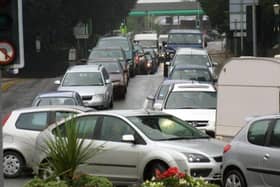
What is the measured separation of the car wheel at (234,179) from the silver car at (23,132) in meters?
5.33

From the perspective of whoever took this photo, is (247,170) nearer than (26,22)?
Yes

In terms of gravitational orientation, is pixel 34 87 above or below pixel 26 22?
below

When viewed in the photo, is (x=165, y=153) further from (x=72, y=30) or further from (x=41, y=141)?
(x=72, y=30)

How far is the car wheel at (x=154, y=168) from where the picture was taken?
1385cm

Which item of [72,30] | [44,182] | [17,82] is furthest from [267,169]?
[72,30]

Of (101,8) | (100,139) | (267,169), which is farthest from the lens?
(101,8)

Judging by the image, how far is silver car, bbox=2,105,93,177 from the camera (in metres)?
17.7

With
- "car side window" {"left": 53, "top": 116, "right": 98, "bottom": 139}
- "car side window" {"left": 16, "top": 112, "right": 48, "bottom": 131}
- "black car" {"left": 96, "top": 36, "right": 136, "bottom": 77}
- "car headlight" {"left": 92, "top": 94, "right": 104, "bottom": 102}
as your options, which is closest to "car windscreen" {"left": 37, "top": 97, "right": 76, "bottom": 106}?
"car headlight" {"left": 92, "top": 94, "right": 104, "bottom": 102}

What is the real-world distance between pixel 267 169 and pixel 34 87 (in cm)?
3218

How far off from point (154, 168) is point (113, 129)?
4.19 ft

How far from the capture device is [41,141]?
15.4 metres

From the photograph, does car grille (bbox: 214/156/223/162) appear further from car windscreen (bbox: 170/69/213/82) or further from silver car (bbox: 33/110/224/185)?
car windscreen (bbox: 170/69/213/82)

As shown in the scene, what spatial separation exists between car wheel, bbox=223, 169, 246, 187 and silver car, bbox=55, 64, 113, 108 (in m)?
17.5

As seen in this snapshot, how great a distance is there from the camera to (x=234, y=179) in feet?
41.1
